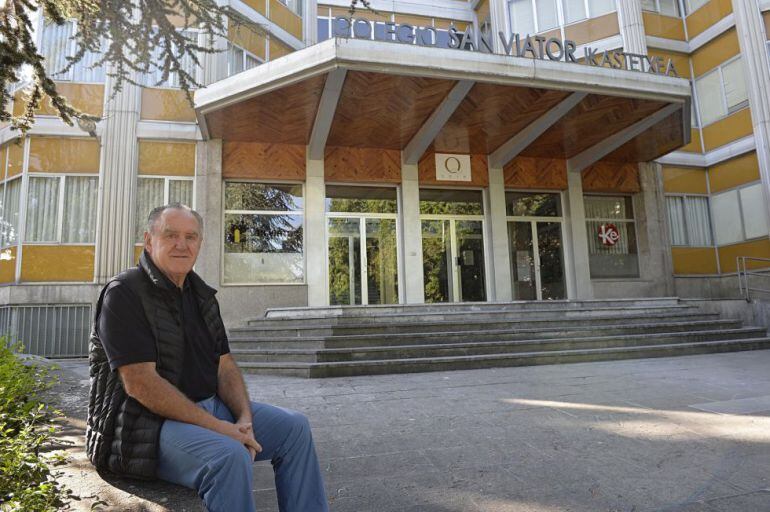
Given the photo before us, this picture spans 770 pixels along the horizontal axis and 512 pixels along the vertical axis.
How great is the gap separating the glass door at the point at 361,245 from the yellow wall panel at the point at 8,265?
7739 mm

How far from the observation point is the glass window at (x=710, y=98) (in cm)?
1617

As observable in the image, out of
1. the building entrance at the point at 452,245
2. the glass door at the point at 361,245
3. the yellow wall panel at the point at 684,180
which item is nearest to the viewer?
the glass door at the point at 361,245

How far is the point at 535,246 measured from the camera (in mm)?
15047

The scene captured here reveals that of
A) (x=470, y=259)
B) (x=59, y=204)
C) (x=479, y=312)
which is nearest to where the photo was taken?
(x=479, y=312)

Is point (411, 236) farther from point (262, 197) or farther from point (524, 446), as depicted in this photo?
point (524, 446)

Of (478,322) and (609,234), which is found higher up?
(609,234)

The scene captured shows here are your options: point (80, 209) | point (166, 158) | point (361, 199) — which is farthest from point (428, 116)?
point (80, 209)

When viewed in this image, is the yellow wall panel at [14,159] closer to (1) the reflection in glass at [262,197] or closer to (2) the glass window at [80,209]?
(2) the glass window at [80,209]

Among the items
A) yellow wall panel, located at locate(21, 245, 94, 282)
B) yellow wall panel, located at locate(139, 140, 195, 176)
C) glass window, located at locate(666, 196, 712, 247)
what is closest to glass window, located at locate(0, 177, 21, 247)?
yellow wall panel, located at locate(21, 245, 94, 282)

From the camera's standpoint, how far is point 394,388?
5902mm

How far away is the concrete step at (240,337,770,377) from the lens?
23.2 ft

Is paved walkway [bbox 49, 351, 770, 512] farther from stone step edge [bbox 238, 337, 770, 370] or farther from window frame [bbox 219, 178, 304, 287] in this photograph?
window frame [bbox 219, 178, 304, 287]

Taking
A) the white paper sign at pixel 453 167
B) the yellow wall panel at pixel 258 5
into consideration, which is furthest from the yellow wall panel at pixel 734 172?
the yellow wall panel at pixel 258 5

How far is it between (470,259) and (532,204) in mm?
2772
